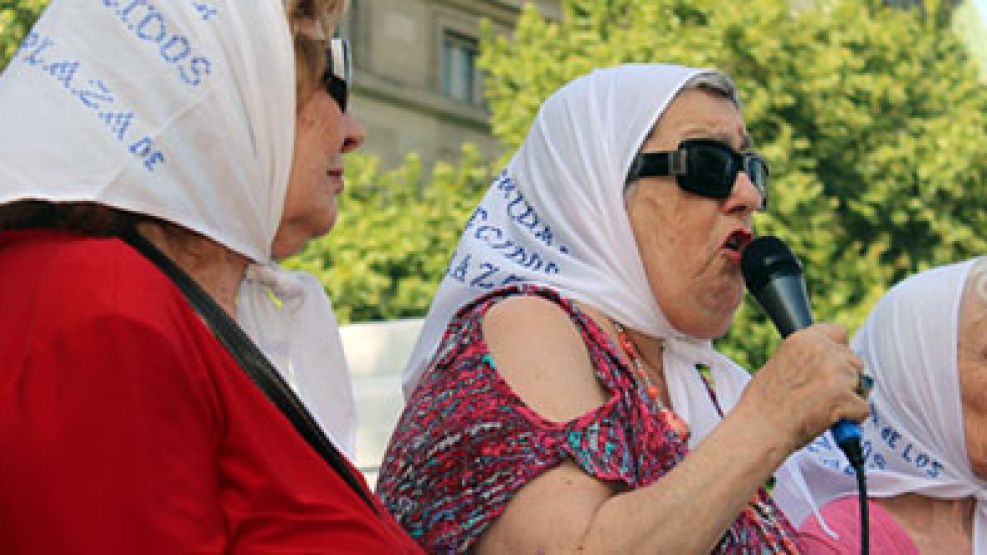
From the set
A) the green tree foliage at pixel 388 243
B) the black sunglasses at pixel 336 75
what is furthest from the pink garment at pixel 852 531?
the green tree foliage at pixel 388 243

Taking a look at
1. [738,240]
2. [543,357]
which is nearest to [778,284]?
[738,240]

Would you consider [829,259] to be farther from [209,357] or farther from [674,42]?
[209,357]

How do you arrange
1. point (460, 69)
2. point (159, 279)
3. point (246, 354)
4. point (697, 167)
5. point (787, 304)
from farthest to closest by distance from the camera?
1. point (460, 69)
2. point (697, 167)
3. point (787, 304)
4. point (246, 354)
5. point (159, 279)

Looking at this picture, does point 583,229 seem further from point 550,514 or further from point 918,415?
point 918,415

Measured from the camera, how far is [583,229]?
343 centimetres

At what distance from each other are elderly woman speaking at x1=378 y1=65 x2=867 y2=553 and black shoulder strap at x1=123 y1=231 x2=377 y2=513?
0.54 meters

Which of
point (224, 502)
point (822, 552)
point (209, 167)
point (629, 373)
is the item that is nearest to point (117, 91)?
point (209, 167)

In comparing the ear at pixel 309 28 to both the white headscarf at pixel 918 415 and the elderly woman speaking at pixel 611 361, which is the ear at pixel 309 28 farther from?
the white headscarf at pixel 918 415

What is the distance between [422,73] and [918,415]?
19297 mm

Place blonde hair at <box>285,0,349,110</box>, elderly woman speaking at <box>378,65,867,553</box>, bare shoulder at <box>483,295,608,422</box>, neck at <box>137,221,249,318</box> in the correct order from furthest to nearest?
bare shoulder at <box>483,295,608,422</box> < elderly woman speaking at <box>378,65,867,553</box> < blonde hair at <box>285,0,349,110</box> < neck at <box>137,221,249,318</box>

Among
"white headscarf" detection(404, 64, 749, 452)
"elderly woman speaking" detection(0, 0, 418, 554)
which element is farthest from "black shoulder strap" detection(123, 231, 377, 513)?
"white headscarf" detection(404, 64, 749, 452)

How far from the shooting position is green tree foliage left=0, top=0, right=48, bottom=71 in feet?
29.3

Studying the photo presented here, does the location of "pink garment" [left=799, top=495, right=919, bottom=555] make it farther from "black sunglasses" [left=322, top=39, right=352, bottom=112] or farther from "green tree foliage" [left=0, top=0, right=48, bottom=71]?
"green tree foliage" [left=0, top=0, right=48, bottom=71]

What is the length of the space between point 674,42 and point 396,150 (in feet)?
27.1
